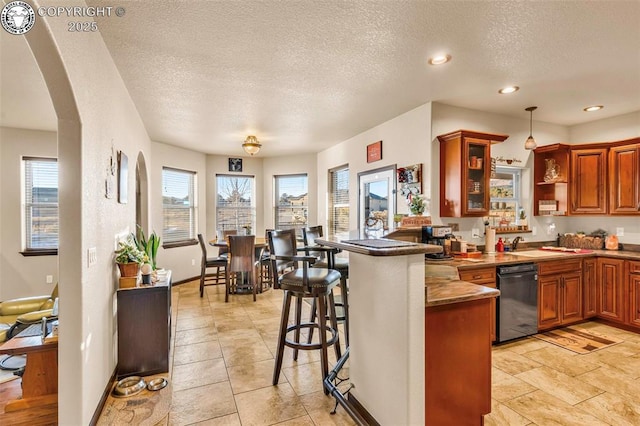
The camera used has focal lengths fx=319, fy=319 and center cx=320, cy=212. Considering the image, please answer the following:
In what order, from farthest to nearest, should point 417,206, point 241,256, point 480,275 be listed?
point 241,256 → point 417,206 → point 480,275

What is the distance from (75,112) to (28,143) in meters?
4.35

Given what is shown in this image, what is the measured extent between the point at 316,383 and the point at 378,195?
2979 mm

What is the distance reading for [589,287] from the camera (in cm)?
385

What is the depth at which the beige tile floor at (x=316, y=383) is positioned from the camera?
216 cm

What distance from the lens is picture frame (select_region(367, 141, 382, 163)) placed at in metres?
4.72

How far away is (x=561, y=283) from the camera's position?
12.0ft

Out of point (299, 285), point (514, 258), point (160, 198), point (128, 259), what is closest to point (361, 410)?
point (299, 285)

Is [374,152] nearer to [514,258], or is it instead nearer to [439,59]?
[439,59]

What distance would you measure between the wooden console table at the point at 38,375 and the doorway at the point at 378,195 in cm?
343

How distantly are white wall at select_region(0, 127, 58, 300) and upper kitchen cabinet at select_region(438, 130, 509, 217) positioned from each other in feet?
19.0

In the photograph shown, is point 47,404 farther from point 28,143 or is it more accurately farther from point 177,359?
point 28,143

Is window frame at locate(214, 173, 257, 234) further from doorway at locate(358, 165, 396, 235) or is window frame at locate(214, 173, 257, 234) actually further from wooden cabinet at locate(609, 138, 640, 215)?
wooden cabinet at locate(609, 138, 640, 215)

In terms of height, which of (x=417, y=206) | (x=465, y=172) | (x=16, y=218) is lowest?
(x=16, y=218)

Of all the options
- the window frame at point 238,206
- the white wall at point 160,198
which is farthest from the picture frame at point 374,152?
the white wall at point 160,198
